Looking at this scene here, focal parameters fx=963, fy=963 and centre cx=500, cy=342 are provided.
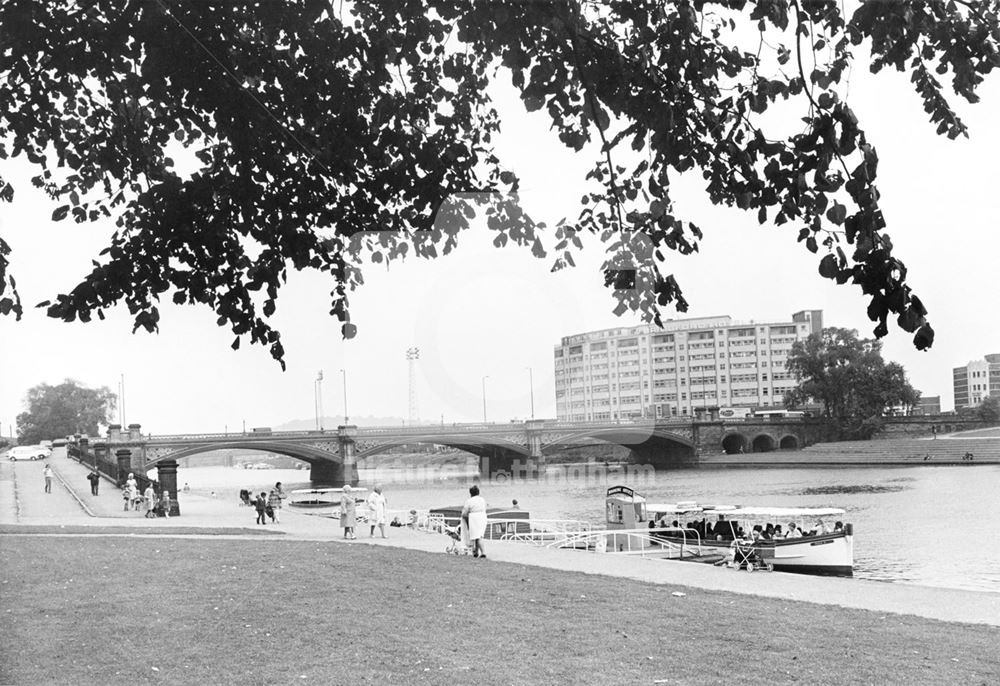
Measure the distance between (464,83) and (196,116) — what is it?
1648 mm

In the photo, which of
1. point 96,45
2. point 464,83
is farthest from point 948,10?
point 96,45

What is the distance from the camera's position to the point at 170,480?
30547 mm

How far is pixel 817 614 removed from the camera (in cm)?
1066

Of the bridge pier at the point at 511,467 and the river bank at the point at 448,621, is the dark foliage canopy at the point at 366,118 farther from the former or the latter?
the bridge pier at the point at 511,467

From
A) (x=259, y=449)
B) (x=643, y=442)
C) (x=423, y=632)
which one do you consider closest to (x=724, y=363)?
(x=643, y=442)

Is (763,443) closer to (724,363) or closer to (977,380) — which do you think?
(724,363)

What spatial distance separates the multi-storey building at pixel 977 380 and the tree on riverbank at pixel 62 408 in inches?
5732

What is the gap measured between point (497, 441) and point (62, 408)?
41591 mm

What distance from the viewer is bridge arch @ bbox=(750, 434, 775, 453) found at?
3880 inches

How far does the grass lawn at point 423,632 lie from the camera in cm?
728

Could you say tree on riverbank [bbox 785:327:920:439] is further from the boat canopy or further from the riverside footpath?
the riverside footpath

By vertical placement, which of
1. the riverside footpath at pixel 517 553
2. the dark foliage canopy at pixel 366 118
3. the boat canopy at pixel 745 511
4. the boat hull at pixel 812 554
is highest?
the dark foliage canopy at pixel 366 118

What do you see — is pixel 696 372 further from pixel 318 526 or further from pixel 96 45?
pixel 96 45

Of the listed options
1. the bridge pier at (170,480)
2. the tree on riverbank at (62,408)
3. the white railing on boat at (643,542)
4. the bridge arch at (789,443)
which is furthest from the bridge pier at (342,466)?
the bridge arch at (789,443)
